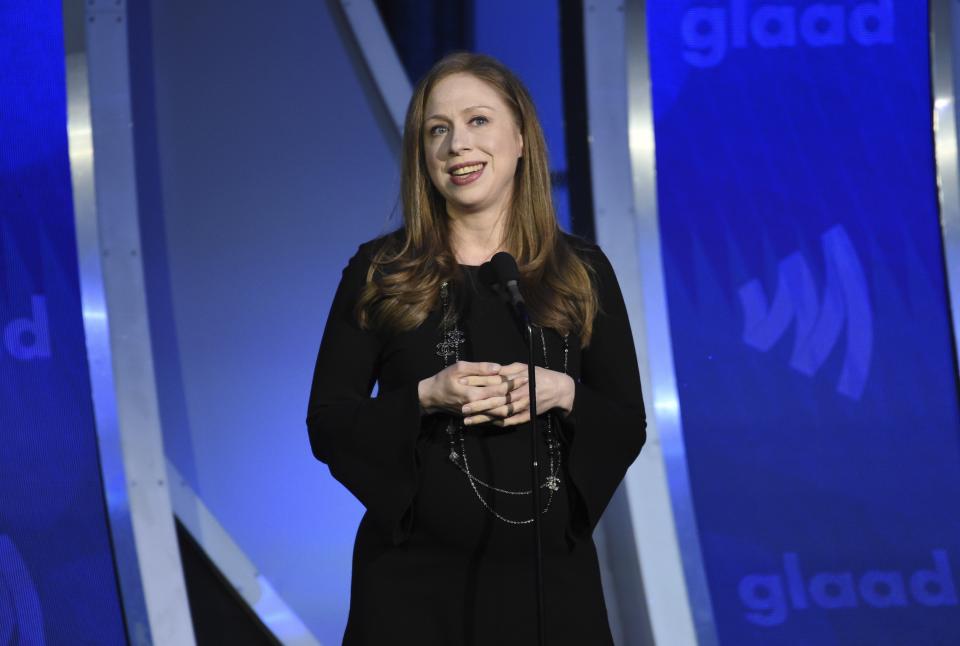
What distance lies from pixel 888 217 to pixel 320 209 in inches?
64.8

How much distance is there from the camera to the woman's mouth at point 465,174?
161 centimetres

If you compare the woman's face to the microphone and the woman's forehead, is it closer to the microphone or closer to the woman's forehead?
the woman's forehead

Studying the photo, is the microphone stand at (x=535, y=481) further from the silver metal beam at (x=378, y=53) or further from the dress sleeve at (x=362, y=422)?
the silver metal beam at (x=378, y=53)

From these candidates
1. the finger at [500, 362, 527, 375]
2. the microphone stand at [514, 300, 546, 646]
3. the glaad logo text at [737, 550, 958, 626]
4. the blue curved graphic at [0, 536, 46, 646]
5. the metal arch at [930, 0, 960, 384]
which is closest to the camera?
the microphone stand at [514, 300, 546, 646]

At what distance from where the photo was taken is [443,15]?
366 centimetres

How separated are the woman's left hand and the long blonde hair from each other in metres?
0.12

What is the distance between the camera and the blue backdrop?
2973 mm

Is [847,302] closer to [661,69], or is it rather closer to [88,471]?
[661,69]

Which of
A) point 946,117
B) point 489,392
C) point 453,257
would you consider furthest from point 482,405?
point 946,117

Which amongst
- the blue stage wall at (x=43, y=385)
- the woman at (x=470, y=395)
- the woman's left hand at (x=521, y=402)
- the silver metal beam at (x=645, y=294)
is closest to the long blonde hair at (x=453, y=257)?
the woman at (x=470, y=395)

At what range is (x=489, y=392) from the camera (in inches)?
56.9

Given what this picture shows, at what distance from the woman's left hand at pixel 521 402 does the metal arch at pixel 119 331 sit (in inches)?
66.4

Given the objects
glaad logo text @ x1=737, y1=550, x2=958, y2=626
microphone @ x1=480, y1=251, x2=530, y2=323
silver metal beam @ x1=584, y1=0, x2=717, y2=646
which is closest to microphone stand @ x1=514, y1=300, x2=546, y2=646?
microphone @ x1=480, y1=251, x2=530, y2=323

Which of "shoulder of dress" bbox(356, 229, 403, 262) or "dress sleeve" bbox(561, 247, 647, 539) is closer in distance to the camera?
"dress sleeve" bbox(561, 247, 647, 539)
